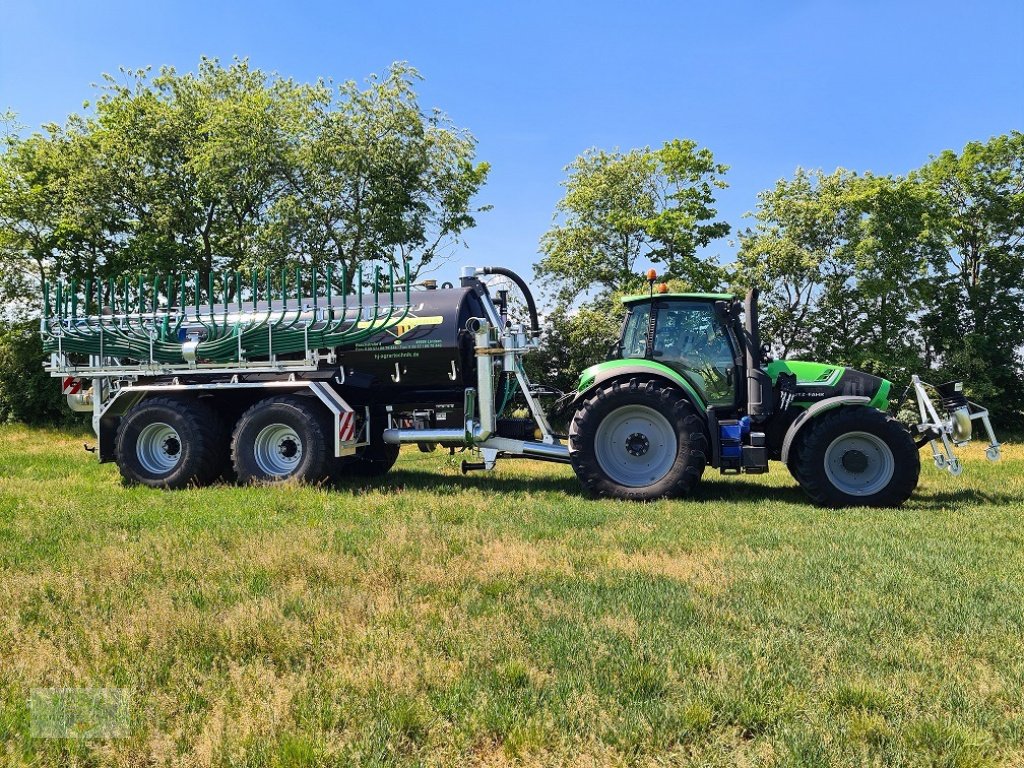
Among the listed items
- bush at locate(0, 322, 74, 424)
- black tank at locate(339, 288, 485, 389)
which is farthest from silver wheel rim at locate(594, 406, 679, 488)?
bush at locate(0, 322, 74, 424)

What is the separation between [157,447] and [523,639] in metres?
7.38

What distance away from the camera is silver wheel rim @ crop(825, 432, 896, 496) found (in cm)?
739

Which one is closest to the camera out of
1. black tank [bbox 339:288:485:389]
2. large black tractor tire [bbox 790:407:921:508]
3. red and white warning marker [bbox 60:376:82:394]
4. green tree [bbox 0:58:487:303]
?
large black tractor tire [bbox 790:407:921:508]

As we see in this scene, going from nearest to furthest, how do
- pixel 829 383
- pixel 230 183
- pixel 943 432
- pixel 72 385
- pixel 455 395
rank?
pixel 943 432
pixel 829 383
pixel 455 395
pixel 72 385
pixel 230 183

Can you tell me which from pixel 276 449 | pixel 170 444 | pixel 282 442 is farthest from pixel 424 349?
pixel 170 444

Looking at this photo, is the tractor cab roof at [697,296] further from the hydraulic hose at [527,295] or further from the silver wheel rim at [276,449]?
the silver wheel rim at [276,449]

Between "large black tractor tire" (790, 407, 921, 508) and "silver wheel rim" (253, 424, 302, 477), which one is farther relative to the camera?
"silver wheel rim" (253, 424, 302, 477)

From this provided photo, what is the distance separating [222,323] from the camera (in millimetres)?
9367

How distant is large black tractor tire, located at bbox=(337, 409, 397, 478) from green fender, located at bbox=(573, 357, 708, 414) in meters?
2.93

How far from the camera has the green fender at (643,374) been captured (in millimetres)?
7770

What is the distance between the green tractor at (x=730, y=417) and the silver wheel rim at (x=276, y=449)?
11.4 ft

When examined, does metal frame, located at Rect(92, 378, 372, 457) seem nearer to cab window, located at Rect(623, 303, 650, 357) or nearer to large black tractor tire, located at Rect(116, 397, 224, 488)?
large black tractor tire, located at Rect(116, 397, 224, 488)

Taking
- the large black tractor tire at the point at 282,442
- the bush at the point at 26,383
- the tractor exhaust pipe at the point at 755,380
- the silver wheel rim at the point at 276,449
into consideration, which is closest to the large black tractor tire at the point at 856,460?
the tractor exhaust pipe at the point at 755,380

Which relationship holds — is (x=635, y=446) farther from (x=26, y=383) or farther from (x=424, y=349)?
(x=26, y=383)
